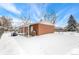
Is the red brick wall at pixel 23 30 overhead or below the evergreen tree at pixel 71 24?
below

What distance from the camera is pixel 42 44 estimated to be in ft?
4.81

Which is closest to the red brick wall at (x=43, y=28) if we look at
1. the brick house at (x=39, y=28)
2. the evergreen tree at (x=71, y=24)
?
the brick house at (x=39, y=28)

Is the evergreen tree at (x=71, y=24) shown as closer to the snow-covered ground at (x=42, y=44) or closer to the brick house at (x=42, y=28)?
the snow-covered ground at (x=42, y=44)

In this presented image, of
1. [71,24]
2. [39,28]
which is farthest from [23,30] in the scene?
[71,24]

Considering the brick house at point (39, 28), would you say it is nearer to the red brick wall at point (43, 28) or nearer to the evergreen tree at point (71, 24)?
the red brick wall at point (43, 28)

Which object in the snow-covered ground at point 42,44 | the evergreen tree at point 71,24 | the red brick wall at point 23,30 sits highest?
the evergreen tree at point 71,24

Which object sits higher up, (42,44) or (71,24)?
(71,24)

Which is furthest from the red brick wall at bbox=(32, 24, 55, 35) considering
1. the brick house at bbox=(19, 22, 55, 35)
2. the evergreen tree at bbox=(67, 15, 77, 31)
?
the evergreen tree at bbox=(67, 15, 77, 31)

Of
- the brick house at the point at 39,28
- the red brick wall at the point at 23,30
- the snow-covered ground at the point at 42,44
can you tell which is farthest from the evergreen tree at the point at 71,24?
the red brick wall at the point at 23,30

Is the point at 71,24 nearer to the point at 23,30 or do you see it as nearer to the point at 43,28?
the point at 43,28

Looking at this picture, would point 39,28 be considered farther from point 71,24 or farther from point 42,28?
point 71,24

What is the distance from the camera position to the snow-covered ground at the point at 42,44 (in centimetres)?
145

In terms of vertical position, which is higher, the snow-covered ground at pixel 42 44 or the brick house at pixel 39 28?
the brick house at pixel 39 28

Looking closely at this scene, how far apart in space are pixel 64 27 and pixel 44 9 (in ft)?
0.85
